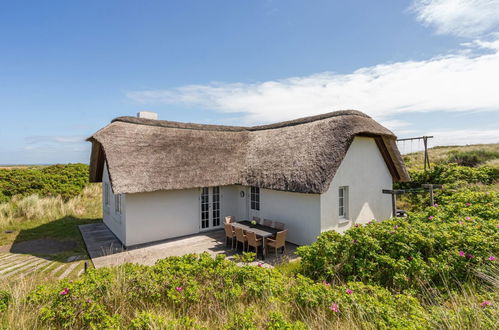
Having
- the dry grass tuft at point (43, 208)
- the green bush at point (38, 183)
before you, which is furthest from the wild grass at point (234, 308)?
the green bush at point (38, 183)

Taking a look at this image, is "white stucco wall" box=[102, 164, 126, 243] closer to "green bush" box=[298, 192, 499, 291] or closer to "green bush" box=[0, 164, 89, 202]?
"green bush" box=[0, 164, 89, 202]

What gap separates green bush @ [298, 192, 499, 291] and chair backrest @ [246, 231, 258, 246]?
2597 mm

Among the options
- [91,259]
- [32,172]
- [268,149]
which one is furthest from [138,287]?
[32,172]

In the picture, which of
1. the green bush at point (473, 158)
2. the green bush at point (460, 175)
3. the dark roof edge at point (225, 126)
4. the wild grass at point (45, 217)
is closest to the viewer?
the dark roof edge at point (225, 126)

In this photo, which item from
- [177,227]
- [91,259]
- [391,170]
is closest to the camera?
[91,259]

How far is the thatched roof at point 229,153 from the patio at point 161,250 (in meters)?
2.24

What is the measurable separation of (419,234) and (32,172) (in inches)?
891

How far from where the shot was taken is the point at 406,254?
16.0ft

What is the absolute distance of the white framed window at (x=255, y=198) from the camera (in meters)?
11.2

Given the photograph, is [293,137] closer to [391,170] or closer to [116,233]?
[391,170]

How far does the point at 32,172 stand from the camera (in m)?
17.1

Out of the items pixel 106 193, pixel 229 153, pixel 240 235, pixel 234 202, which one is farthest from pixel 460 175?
pixel 106 193

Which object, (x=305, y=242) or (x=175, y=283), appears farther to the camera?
(x=305, y=242)

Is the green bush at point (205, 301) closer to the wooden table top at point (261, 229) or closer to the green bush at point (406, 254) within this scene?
the green bush at point (406, 254)
